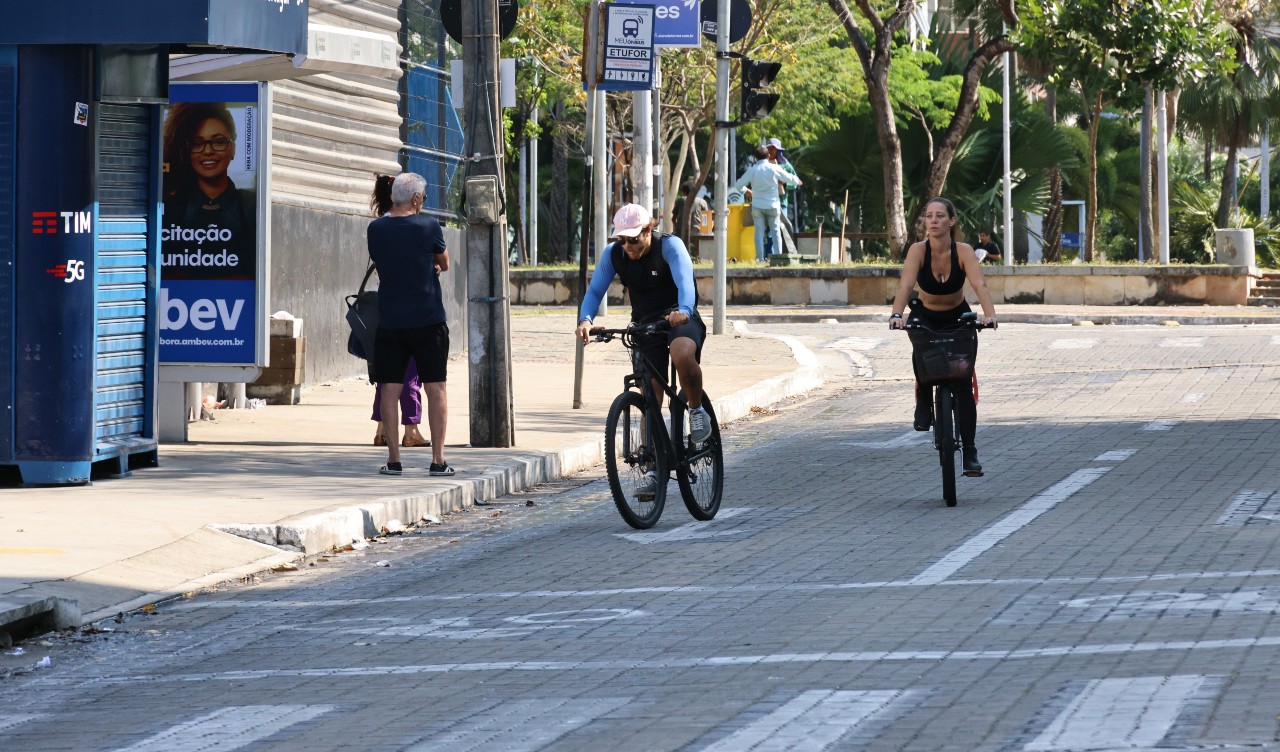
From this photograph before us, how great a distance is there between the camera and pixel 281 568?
963 centimetres

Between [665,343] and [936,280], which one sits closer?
[665,343]

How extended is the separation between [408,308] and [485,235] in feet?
5.34

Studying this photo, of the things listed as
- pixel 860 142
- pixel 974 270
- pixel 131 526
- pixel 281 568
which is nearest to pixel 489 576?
pixel 281 568

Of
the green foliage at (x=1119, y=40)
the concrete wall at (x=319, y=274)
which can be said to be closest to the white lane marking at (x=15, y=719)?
the concrete wall at (x=319, y=274)

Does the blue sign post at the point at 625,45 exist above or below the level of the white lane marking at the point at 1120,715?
above

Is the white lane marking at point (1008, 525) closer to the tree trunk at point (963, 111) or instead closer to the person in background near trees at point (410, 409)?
the person in background near trees at point (410, 409)

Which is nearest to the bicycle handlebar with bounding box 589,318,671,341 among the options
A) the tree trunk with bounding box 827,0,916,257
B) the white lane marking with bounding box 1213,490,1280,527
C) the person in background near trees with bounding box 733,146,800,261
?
the white lane marking with bounding box 1213,490,1280,527

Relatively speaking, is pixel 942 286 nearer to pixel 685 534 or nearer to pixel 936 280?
pixel 936 280

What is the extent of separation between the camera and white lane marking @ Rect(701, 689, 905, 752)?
18.1 ft

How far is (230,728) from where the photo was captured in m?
6.04

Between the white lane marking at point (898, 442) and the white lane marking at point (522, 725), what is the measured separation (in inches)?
334

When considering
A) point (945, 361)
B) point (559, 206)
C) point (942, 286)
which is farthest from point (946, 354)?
point (559, 206)

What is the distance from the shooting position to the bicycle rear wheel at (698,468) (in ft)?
34.8

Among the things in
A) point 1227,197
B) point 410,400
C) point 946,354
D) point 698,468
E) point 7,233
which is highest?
point 1227,197
